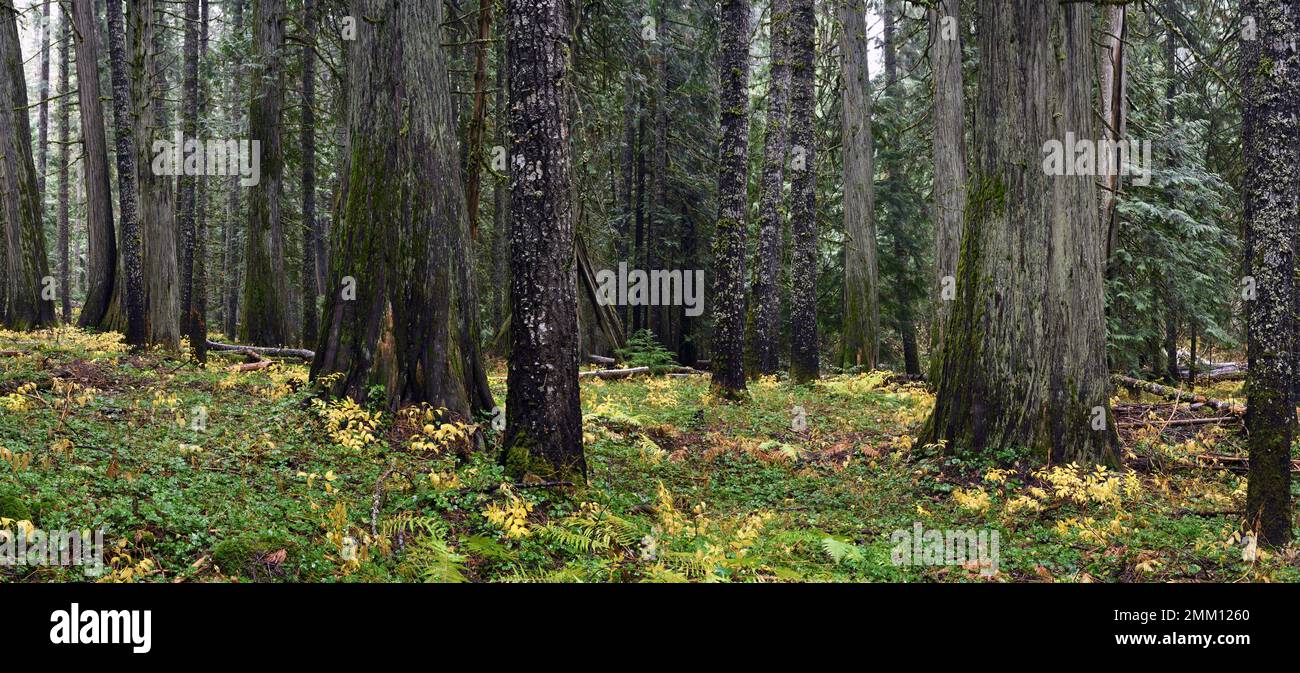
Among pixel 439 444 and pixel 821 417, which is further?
pixel 821 417

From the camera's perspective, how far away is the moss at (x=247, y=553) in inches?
187

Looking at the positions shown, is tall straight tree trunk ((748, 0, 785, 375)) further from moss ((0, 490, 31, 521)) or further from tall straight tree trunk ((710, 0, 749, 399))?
moss ((0, 490, 31, 521))

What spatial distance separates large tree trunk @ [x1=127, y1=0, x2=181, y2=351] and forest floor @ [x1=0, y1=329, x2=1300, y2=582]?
11.8ft

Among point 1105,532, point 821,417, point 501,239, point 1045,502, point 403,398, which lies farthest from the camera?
point 501,239

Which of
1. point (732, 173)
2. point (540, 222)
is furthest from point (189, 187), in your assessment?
point (540, 222)

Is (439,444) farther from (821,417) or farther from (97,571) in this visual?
(821,417)

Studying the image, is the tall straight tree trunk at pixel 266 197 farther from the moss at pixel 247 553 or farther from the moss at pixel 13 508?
the moss at pixel 247 553

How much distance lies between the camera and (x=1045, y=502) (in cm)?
725

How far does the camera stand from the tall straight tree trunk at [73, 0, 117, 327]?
18.0 meters

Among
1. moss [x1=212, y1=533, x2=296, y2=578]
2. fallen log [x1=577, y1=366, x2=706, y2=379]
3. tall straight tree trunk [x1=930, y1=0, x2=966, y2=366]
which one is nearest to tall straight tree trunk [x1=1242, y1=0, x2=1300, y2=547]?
moss [x1=212, y1=533, x2=296, y2=578]

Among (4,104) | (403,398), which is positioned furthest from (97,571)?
(4,104)

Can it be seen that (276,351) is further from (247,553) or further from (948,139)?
(948,139)
